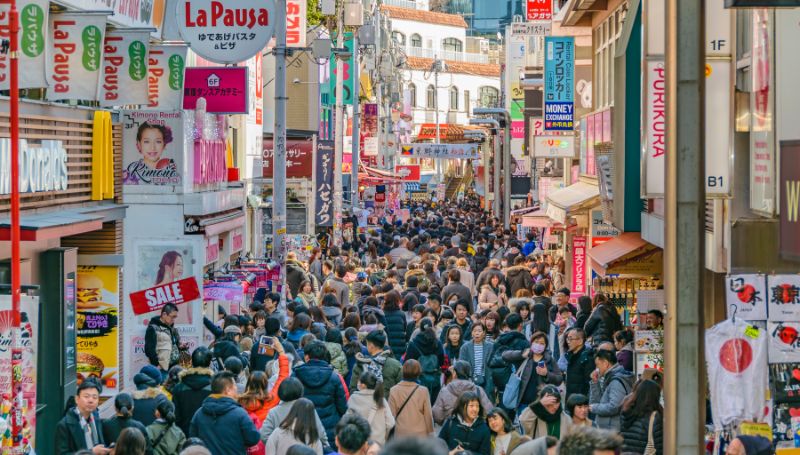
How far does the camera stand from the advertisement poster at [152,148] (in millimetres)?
17922

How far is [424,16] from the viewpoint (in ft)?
358

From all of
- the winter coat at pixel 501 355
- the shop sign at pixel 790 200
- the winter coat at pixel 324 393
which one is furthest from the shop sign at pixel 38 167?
the shop sign at pixel 790 200

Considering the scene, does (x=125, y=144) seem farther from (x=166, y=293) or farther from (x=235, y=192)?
(x=235, y=192)

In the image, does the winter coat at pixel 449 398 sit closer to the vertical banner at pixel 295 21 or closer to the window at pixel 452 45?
the vertical banner at pixel 295 21

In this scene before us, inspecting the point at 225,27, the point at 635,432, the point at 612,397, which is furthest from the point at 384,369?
the point at 225,27

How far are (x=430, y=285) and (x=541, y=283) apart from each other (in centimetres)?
199

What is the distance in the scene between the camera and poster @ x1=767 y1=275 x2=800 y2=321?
415 inches

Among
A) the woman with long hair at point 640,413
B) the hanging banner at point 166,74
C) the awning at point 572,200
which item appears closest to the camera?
the woman with long hair at point 640,413

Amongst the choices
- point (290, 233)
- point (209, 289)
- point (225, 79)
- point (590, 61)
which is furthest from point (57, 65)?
point (290, 233)

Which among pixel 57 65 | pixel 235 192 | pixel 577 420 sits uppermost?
pixel 57 65

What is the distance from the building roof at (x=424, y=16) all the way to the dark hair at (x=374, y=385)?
315 ft

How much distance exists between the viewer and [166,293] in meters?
15.8

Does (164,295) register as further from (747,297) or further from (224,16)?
(747,297)

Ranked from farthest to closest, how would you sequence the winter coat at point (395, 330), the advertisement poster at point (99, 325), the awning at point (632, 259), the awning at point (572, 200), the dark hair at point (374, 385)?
1. the awning at point (572, 200)
2. the awning at point (632, 259)
3. the winter coat at point (395, 330)
4. the advertisement poster at point (99, 325)
5. the dark hair at point (374, 385)
